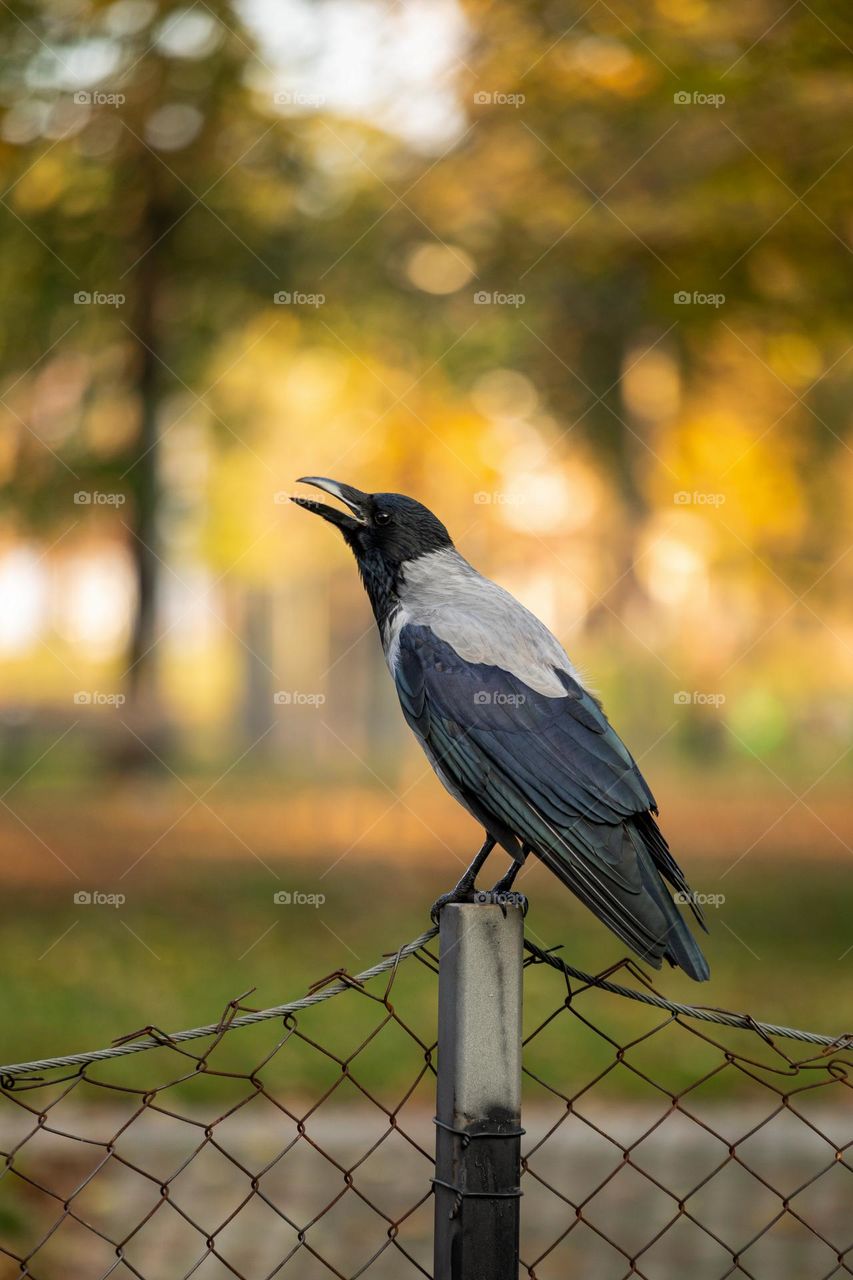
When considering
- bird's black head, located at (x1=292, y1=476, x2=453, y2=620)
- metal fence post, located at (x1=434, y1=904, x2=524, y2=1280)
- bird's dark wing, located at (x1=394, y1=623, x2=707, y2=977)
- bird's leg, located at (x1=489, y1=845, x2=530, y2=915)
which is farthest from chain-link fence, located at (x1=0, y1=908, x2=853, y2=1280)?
metal fence post, located at (x1=434, y1=904, x2=524, y2=1280)

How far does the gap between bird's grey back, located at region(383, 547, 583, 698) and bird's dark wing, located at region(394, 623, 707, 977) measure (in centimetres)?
4

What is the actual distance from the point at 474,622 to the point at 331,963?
17.4 feet

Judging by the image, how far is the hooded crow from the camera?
2871mm

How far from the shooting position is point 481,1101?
212cm

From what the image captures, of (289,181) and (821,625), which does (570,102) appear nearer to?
(289,181)

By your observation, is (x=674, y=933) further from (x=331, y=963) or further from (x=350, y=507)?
(x=331, y=963)

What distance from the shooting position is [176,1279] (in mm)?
4562

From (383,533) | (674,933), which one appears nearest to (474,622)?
(383,533)

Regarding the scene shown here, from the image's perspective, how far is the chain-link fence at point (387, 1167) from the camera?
4.71 meters

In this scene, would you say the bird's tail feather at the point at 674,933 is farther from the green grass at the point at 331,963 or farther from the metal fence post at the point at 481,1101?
the green grass at the point at 331,963

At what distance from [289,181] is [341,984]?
9380 millimetres

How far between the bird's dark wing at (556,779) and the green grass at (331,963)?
3.33 meters

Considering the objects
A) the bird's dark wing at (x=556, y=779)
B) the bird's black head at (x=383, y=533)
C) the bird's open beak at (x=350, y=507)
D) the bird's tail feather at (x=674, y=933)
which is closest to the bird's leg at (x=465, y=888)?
the bird's dark wing at (x=556, y=779)

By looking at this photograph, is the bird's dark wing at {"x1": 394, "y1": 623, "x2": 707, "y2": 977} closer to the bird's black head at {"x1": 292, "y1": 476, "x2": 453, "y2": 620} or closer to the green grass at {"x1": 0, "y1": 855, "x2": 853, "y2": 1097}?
the bird's black head at {"x1": 292, "y1": 476, "x2": 453, "y2": 620}
